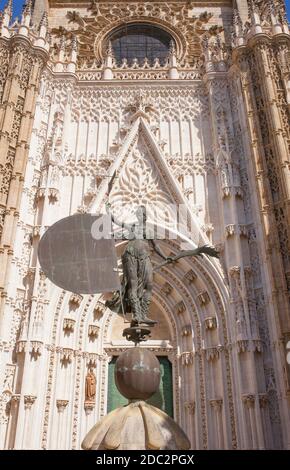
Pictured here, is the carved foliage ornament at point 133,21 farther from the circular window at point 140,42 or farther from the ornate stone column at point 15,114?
the ornate stone column at point 15,114

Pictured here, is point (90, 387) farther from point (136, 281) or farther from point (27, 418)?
point (136, 281)

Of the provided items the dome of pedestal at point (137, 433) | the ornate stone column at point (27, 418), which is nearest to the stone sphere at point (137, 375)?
the dome of pedestal at point (137, 433)

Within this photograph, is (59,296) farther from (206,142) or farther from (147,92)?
(147,92)

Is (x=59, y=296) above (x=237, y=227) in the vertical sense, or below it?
below

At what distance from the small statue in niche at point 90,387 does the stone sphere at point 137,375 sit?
21.1 ft

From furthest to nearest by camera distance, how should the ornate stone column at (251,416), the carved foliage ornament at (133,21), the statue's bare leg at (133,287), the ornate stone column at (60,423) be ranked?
the carved foliage ornament at (133,21), the ornate stone column at (60,423), the ornate stone column at (251,416), the statue's bare leg at (133,287)

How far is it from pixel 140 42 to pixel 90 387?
15746 millimetres

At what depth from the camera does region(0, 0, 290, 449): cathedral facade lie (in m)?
12.1

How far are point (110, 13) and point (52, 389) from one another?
17.1 meters

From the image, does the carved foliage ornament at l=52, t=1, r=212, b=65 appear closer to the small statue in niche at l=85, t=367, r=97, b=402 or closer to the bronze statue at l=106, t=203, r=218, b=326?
the small statue in niche at l=85, t=367, r=97, b=402

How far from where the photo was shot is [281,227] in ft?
43.0

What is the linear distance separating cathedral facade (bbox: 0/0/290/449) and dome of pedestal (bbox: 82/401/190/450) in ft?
19.0

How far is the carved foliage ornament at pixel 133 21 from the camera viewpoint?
2030 cm

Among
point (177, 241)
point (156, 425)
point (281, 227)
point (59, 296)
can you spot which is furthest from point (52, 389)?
point (281, 227)
